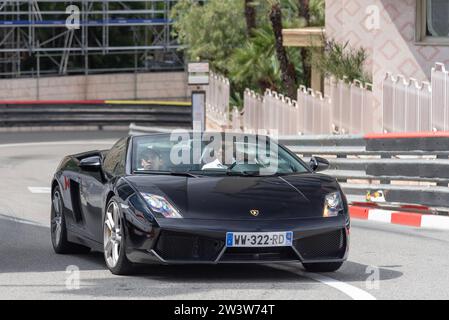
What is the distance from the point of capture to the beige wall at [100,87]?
48.8 metres

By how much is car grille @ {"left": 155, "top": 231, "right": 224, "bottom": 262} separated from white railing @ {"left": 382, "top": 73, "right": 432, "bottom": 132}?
9821 millimetres

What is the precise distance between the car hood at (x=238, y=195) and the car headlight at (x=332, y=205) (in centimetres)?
4

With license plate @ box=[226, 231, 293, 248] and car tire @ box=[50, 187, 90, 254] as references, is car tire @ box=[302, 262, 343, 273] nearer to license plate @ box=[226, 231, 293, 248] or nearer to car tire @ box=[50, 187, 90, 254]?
license plate @ box=[226, 231, 293, 248]

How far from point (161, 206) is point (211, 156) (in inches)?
50.3

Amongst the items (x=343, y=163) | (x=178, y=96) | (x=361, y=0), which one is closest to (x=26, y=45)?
(x=178, y=96)

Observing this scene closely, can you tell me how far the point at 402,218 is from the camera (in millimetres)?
16594

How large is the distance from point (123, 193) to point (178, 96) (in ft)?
137

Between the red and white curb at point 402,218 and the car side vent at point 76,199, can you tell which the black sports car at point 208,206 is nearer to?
the car side vent at point 76,199

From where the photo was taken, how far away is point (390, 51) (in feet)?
78.6

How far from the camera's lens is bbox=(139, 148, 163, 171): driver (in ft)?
36.9

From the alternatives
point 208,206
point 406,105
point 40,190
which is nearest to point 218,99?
point 40,190

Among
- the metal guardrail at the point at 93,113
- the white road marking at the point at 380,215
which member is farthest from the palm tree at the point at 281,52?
the white road marking at the point at 380,215

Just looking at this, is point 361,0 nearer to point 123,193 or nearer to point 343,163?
point 343,163

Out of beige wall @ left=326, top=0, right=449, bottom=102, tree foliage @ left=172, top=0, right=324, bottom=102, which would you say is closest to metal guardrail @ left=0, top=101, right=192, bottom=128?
tree foliage @ left=172, top=0, right=324, bottom=102
